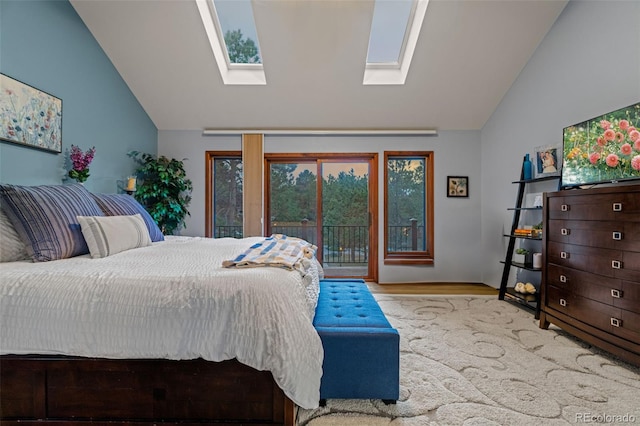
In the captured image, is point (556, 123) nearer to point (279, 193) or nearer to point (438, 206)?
point (438, 206)

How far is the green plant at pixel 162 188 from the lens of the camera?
3.74 m

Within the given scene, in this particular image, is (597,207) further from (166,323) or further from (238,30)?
(238,30)

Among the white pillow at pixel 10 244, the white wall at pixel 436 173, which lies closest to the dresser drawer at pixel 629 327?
the white wall at pixel 436 173

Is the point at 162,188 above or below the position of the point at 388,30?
below

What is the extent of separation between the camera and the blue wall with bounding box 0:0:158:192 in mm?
2287

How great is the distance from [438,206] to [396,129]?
1279 mm

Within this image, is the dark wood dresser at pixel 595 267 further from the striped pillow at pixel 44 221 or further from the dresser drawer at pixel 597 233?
the striped pillow at pixel 44 221

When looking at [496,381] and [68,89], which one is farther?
[68,89]

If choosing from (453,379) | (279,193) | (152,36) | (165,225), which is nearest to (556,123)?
(453,379)

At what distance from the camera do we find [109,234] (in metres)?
1.86

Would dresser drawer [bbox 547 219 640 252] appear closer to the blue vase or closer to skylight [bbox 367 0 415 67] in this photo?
the blue vase

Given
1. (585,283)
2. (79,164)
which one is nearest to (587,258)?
(585,283)

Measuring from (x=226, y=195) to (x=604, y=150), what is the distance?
419cm

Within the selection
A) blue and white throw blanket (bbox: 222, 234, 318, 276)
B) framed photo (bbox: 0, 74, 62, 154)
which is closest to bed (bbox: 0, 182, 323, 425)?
blue and white throw blanket (bbox: 222, 234, 318, 276)
